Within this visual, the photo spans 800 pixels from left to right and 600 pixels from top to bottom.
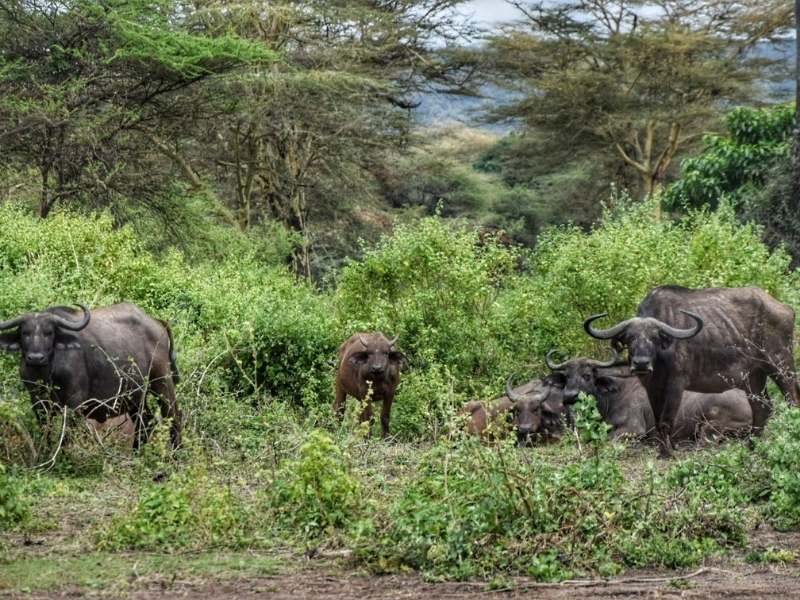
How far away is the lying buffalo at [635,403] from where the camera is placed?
13.2 metres

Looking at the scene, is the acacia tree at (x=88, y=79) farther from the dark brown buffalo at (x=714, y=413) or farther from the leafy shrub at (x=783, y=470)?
the leafy shrub at (x=783, y=470)

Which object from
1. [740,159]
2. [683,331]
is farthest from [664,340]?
[740,159]

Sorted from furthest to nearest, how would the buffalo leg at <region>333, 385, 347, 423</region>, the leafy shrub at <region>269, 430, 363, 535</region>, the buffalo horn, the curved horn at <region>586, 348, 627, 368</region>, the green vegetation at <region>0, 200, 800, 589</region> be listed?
the buffalo leg at <region>333, 385, 347, 423</region> → the curved horn at <region>586, 348, 627, 368</region> → the buffalo horn → the leafy shrub at <region>269, 430, 363, 535</region> → the green vegetation at <region>0, 200, 800, 589</region>

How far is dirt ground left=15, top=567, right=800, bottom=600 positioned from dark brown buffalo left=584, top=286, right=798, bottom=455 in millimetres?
5297

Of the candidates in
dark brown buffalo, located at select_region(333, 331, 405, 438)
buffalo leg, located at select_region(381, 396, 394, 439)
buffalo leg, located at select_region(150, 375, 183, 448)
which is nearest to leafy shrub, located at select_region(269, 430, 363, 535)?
buffalo leg, located at select_region(150, 375, 183, 448)

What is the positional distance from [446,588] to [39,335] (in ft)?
16.3

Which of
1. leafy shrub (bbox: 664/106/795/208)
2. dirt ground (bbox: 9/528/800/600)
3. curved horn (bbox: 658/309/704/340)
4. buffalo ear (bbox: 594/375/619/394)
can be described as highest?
dirt ground (bbox: 9/528/800/600)

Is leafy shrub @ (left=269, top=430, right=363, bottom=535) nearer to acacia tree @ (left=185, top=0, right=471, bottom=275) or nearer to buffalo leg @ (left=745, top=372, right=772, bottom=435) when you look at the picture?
buffalo leg @ (left=745, top=372, right=772, bottom=435)

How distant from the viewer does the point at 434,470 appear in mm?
8469

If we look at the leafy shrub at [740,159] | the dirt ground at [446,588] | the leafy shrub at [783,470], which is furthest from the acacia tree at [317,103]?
the dirt ground at [446,588]

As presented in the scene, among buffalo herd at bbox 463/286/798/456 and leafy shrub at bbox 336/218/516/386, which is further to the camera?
leafy shrub at bbox 336/218/516/386

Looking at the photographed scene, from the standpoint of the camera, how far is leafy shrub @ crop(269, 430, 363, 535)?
7.99 m

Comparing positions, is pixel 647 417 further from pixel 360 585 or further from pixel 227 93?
pixel 227 93

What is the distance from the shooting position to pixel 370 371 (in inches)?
522
